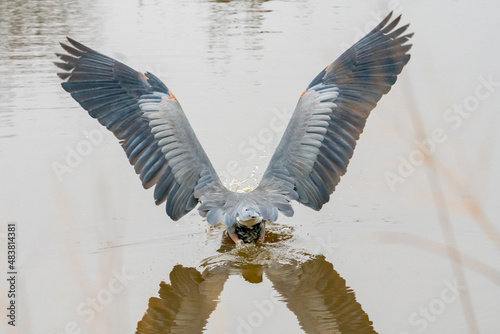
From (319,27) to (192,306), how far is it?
8.04 meters

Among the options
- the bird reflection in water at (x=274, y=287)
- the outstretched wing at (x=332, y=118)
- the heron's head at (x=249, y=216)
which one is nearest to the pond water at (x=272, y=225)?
the bird reflection in water at (x=274, y=287)

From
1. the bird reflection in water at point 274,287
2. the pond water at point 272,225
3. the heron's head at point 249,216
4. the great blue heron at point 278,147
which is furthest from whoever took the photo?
the great blue heron at point 278,147

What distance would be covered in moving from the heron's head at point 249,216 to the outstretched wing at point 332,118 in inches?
19.9

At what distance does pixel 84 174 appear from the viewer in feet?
25.8

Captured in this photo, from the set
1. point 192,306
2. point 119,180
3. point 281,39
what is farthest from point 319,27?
point 192,306

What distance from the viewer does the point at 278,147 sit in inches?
263

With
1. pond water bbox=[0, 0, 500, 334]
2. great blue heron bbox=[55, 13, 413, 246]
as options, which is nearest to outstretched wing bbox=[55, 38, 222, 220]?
great blue heron bbox=[55, 13, 413, 246]

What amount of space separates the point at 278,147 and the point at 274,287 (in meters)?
1.28

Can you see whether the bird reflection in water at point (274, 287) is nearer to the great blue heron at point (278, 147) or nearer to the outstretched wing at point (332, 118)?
the great blue heron at point (278, 147)

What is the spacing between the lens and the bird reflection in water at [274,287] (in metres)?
5.35

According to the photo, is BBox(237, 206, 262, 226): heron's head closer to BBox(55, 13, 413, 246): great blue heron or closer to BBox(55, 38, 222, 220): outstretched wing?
BBox(55, 13, 413, 246): great blue heron

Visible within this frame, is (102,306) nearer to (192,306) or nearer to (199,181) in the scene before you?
(192,306)

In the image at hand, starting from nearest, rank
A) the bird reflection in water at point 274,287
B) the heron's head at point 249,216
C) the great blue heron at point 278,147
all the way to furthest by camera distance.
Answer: the bird reflection in water at point 274,287, the heron's head at point 249,216, the great blue heron at point 278,147

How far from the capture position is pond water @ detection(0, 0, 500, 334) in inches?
217
